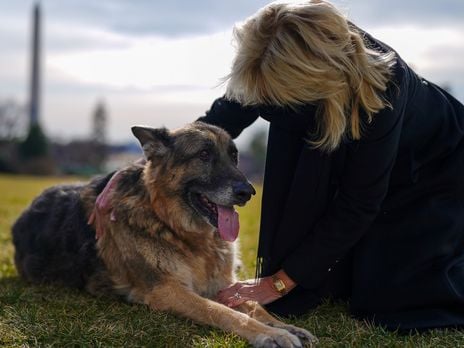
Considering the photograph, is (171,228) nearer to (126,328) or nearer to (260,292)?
(260,292)

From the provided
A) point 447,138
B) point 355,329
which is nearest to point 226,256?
point 355,329

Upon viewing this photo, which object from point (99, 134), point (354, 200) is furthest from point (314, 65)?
point (99, 134)

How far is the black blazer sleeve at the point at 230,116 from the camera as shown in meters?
5.03

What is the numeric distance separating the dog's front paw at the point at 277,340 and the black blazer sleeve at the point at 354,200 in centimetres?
67

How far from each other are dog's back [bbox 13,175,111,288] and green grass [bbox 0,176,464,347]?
0.34 metres

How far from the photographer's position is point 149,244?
448 cm

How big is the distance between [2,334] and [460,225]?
10.4 feet

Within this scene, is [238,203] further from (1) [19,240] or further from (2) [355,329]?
(1) [19,240]

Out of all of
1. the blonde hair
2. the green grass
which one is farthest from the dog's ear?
the green grass

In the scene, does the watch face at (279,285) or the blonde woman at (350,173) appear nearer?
the blonde woman at (350,173)

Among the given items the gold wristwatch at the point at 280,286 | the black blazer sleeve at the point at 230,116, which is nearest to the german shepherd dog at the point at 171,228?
the gold wristwatch at the point at 280,286

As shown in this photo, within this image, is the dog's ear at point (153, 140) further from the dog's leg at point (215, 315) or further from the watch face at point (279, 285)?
the watch face at point (279, 285)

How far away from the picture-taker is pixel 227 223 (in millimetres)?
4434

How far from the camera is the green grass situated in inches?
139
